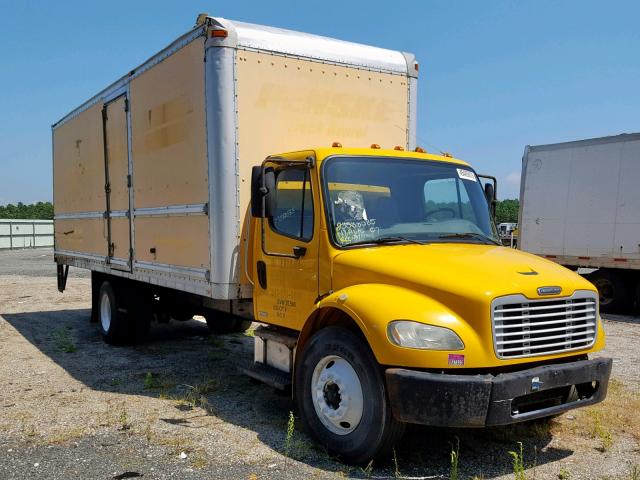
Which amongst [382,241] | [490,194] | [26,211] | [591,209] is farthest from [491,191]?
[26,211]

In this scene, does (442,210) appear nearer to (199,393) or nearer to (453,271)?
(453,271)

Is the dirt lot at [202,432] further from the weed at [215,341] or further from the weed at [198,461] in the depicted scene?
the weed at [215,341]

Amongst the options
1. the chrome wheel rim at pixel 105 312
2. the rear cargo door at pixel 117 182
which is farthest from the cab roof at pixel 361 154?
the chrome wheel rim at pixel 105 312

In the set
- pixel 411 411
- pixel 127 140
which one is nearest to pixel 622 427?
pixel 411 411

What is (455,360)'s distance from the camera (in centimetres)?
394

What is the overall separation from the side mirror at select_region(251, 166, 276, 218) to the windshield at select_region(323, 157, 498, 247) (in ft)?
1.49

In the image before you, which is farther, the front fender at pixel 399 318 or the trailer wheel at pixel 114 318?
the trailer wheel at pixel 114 318

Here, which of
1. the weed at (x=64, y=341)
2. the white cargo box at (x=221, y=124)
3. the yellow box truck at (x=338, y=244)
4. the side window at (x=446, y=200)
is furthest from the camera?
the weed at (x=64, y=341)

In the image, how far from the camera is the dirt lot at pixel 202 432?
436cm

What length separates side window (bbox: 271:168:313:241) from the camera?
5.08 metres

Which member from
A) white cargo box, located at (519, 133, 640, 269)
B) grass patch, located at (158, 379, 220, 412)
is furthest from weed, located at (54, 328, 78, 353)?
white cargo box, located at (519, 133, 640, 269)

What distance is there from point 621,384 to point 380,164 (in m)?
4.08

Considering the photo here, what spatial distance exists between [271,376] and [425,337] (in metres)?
1.90

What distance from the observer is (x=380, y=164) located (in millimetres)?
5238
